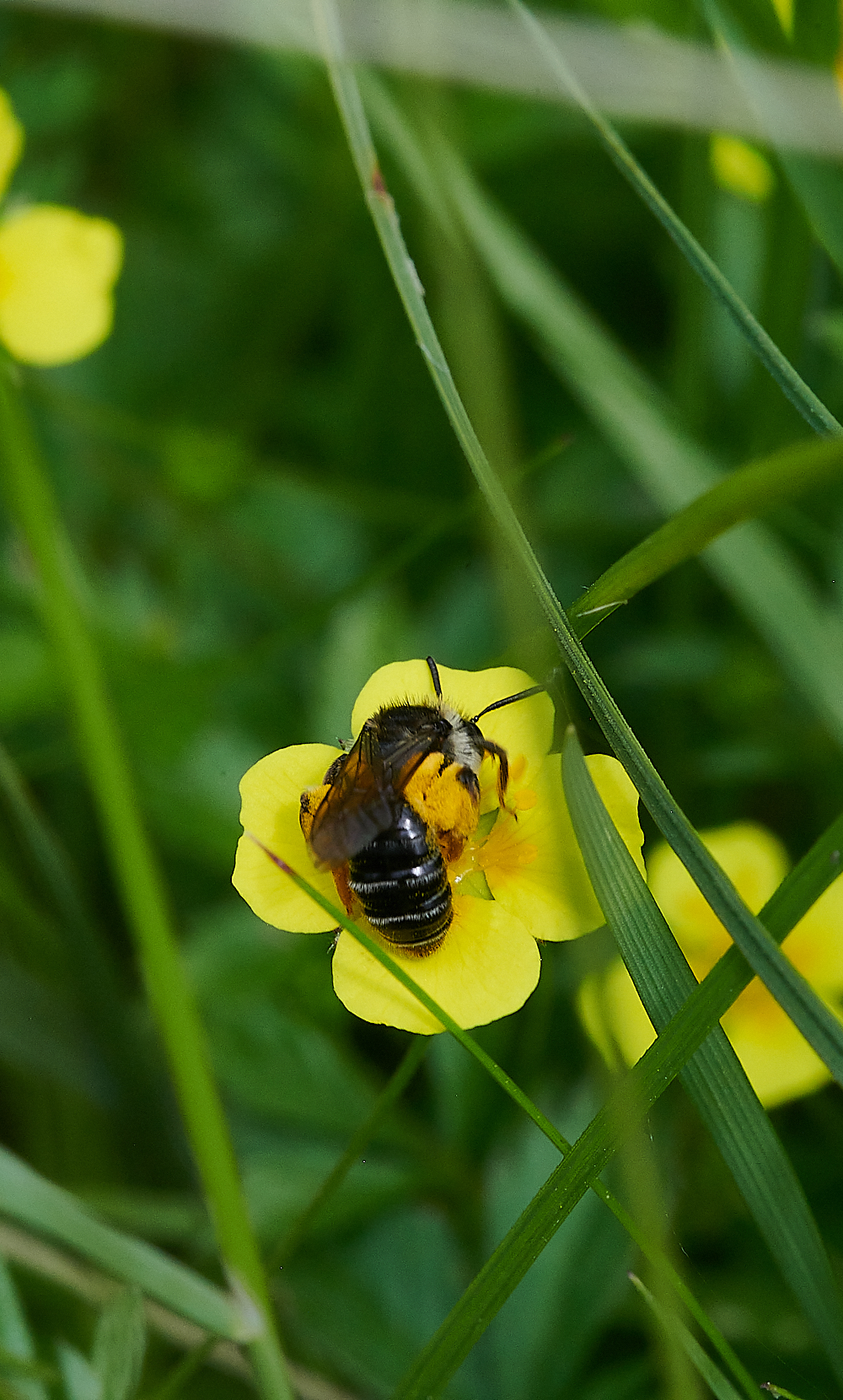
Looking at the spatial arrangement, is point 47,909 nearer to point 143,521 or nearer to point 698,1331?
point 143,521

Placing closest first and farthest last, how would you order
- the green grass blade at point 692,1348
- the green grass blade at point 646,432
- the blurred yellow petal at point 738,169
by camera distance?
the green grass blade at point 692,1348, the green grass blade at point 646,432, the blurred yellow petal at point 738,169

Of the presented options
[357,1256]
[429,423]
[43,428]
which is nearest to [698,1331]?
[357,1256]

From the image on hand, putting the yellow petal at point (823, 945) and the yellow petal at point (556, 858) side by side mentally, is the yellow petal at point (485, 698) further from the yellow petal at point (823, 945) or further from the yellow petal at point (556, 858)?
the yellow petal at point (823, 945)

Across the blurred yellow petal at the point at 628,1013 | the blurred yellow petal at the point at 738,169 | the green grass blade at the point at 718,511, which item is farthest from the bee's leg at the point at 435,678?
the blurred yellow petal at the point at 738,169

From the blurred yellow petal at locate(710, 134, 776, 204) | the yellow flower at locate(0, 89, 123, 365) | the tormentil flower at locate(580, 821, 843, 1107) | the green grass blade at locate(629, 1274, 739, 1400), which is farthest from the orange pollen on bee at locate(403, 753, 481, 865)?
the blurred yellow petal at locate(710, 134, 776, 204)

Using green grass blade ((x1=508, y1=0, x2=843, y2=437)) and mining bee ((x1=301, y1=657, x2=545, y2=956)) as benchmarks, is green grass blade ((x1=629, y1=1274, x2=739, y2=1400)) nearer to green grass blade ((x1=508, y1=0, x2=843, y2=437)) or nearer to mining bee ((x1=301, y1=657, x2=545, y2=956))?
mining bee ((x1=301, y1=657, x2=545, y2=956))
